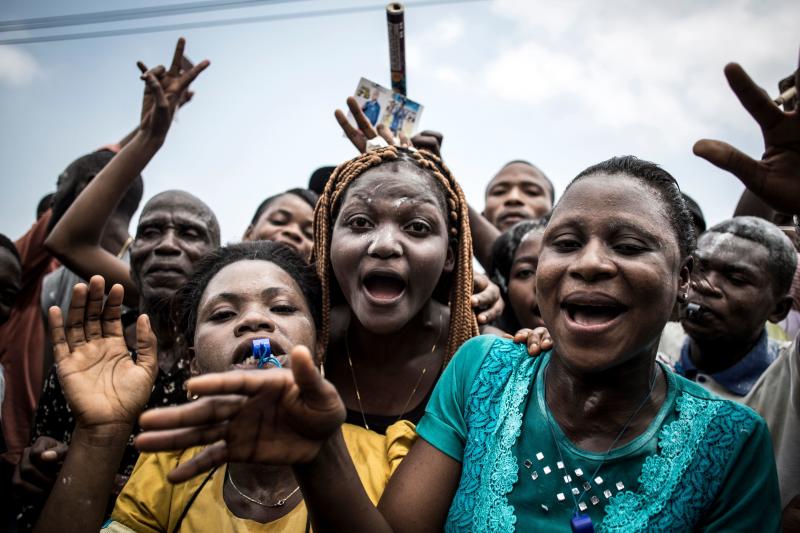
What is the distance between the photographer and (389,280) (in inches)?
105

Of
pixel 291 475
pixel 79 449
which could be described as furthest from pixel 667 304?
pixel 79 449

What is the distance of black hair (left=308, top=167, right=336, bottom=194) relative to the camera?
4632 mm

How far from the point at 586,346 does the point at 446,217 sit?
4.23 ft

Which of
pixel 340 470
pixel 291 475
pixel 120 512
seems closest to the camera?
pixel 340 470

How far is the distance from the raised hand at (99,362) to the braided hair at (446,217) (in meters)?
0.95

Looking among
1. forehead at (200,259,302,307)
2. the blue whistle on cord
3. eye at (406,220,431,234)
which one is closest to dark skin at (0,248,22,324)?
forehead at (200,259,302,307)

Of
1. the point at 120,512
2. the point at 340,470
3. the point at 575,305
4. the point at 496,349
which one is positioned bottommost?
the point at 120,512

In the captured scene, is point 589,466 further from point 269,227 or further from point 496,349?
point 269,227

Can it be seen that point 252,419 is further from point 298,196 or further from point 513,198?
point 513,198

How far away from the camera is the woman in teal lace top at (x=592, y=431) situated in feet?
5.24

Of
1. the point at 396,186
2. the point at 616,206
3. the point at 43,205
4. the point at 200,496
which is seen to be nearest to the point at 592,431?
the point at 616,206

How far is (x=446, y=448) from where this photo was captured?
6.06ft

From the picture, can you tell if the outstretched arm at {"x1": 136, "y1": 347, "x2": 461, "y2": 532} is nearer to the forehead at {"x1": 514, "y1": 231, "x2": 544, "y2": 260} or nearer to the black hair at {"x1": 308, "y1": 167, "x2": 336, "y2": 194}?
the forehead at {"x1": 514, "y1": 231, "x2": 544, "y2": 260}

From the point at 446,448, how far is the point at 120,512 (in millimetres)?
1052
